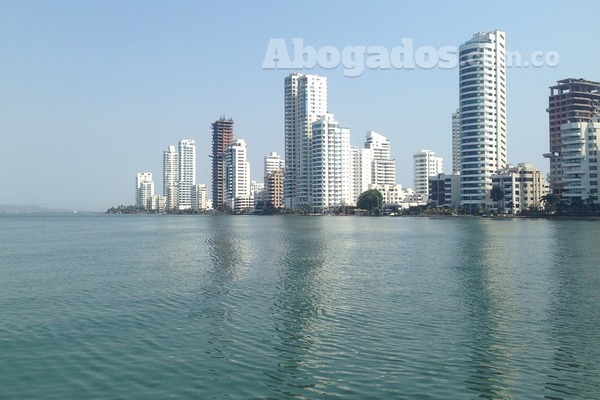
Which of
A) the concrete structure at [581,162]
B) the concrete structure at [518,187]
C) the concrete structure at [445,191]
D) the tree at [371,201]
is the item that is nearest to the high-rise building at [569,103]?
the concrete structure at [518,187]

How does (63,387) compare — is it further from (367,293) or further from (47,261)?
(47,261)

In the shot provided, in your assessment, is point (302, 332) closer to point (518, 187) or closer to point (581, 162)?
point (581, 162)

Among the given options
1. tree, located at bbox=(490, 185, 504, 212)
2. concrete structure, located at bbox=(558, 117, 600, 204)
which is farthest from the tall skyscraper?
concrete structure, located at bbox=(558, 117, 600, 204)

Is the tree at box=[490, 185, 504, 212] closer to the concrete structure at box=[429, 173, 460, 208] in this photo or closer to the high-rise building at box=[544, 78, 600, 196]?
the concrete structure at box=[429, 173, 460, 208]

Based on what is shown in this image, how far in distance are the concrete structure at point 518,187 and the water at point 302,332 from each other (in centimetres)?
12047

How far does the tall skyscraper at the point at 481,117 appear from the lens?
527 ft

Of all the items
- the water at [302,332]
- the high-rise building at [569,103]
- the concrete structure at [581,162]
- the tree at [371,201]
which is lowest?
the water at [302,332]

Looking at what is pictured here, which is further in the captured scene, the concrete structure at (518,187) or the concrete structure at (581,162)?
the concrete structure at (518,187)

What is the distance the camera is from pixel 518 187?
152375mm

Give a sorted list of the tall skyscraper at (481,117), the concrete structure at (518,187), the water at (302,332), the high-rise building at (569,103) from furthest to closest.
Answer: the high-rise building at (569,103), the tall skyscraper at (481,117), the concrete structure at (518,187), the water at (302,332)

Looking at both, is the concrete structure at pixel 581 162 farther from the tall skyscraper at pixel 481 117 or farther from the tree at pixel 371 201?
the tree at pixel 371 201

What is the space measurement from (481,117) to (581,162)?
130 ft

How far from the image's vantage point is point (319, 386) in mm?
13594

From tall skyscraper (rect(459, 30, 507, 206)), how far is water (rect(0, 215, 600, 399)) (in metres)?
128
